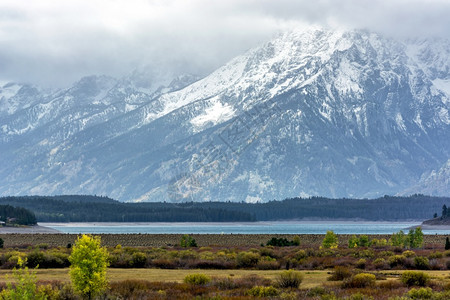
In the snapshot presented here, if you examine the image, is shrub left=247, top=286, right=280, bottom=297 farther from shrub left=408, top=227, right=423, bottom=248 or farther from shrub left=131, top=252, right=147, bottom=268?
shrub left=408, top=227, right=423, bottom=248

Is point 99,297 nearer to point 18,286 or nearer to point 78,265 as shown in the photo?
point 78,265

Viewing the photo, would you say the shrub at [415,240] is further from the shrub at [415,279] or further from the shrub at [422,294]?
the shrub at [422,294]

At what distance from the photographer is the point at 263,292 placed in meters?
44.5

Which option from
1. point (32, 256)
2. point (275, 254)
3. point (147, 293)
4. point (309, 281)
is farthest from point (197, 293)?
point (275, 254)

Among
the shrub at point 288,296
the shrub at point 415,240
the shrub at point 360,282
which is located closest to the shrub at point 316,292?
the shrub at point 288,296

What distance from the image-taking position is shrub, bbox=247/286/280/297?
1745 inches

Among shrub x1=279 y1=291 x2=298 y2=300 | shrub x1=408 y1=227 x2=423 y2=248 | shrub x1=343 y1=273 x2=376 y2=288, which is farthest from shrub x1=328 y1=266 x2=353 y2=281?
shrub x1=408 y1=227 x2=423 y2=248

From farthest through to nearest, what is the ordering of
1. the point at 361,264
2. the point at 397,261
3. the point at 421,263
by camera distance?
the point at 361,264, the point at 397,261, the point at 421,263

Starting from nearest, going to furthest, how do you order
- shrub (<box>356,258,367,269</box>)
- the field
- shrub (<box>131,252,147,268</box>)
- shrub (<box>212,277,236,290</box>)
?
the field < shrub (<box>212,277,236,290</box>) < shrub (<box>356,258,367,269</box>) < shrub (<box>131,252,147,268</box>)

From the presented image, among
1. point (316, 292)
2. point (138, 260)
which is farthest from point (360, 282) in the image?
point (138, 260)

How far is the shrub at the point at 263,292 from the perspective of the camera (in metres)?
44.3

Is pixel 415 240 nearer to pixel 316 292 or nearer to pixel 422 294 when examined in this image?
pixel 316 292

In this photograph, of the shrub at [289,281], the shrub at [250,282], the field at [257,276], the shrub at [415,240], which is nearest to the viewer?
the field at [257,276]

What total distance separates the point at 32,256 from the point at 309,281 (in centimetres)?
2774
